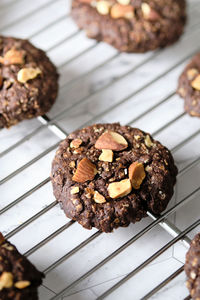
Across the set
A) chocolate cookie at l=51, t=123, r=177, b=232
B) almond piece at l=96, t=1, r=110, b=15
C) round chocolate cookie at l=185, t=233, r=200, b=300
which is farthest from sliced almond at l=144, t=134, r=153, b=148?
almond piece at l=96, t=1, r=110, b=15

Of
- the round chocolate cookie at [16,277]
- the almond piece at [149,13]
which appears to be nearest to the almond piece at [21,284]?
the round chocolate cookie at [16,277]

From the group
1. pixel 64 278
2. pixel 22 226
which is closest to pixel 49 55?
pixel 22 226

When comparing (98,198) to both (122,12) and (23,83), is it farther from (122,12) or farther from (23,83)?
(122,12)

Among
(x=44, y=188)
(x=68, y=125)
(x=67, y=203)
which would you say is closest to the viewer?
(x=67, y=203)

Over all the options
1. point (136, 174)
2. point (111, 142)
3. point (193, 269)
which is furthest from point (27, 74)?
point (193, 269)

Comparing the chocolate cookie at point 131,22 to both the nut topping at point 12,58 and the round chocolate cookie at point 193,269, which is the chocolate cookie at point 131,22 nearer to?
the nut topping at point 12,58

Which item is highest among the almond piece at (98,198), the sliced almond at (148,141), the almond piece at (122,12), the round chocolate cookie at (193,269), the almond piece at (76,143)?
the almond piece at (122,12)

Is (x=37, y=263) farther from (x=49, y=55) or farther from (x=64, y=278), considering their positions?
(x=49, y=55)

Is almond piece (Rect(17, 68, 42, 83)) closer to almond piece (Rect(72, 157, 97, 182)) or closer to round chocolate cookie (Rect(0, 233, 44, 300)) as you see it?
almond piece (Rect(72, 157, 97, 182))
